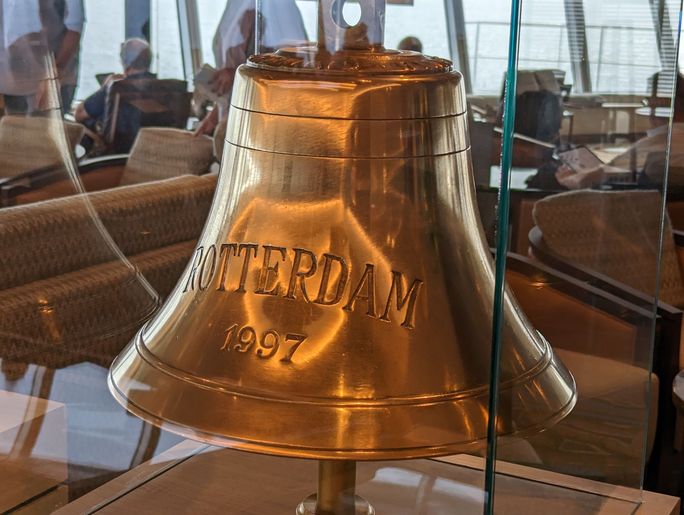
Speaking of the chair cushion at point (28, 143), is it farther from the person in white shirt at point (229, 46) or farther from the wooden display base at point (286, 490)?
the wooden display base at point (286, 490)

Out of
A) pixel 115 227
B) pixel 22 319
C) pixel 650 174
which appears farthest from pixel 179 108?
pixel 650 174

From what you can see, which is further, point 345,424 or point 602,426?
point 602,426

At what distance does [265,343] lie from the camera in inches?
20.7

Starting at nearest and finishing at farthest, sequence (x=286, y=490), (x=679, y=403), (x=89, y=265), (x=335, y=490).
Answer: (x=335, y=490) < (x=286, y=490) < (x=89, y=265) < (x=679, y=403)

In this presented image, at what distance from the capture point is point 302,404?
1.66 ft

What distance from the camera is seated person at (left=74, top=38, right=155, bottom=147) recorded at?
1.40m

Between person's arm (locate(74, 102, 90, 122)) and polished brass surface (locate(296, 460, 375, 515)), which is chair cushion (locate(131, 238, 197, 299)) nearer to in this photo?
person's arm (locate(74, 102, 90, 122))

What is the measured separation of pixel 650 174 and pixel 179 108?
0.87 m

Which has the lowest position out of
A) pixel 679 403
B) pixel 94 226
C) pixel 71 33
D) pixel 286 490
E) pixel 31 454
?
pixel 679 403

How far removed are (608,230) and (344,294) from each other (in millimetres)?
232

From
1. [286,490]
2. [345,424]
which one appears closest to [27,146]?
[286,490]

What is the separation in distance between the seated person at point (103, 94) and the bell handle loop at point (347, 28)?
2.91ft

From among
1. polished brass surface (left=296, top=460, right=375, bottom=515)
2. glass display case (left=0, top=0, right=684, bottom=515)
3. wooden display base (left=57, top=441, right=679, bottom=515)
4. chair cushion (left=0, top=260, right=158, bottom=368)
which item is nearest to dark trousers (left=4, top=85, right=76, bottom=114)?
chair cushion (left=0, top=260, right=158, bottom=368)

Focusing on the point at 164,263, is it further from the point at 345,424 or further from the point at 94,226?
the point at 345,424
